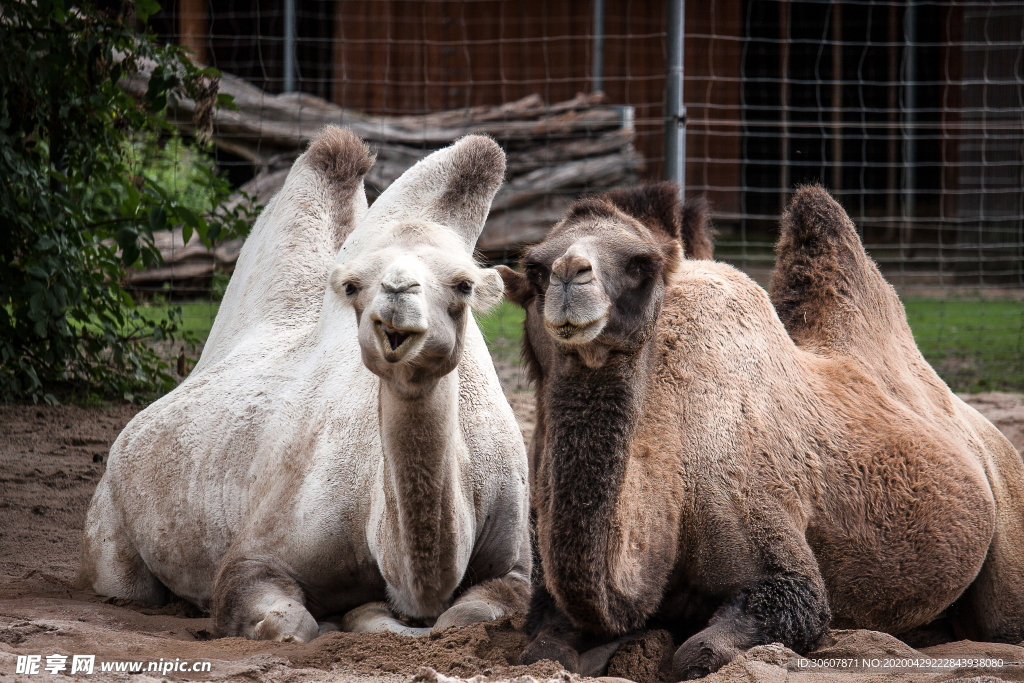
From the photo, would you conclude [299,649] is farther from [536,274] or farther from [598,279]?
[598,279]

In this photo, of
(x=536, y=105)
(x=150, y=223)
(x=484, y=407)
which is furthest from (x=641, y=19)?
(x=484, y=407)

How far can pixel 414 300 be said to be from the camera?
2689mm

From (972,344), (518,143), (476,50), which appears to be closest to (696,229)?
(972,344)

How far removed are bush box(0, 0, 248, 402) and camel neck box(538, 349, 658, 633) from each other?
2.96 metres

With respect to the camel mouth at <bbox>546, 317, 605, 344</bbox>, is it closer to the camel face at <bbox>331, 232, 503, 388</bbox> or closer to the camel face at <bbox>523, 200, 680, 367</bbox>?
the camel face at <bbox>523, 200, 680, 367</bbox>

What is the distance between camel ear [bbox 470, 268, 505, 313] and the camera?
3.04m

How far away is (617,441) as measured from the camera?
262 centimetres

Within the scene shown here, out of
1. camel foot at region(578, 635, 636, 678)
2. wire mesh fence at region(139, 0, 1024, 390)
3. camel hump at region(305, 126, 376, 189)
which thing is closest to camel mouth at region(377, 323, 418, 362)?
camel foot at region(578, 635, 636, 678)

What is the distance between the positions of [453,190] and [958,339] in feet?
22.2

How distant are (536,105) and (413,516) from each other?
7928 millimetres

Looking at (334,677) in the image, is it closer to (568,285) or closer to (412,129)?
(568,285)

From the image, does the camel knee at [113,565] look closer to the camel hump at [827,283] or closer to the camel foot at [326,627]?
the camel foot at [326,627]

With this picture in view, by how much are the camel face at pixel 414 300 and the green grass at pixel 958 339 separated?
4.31 meters

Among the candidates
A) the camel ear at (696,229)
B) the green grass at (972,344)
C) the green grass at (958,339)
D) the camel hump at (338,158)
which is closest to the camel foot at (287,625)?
the camel ear at (696,229)
